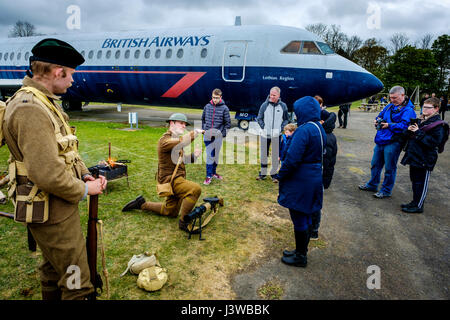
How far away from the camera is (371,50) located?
2562 inches

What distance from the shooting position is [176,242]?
411 centimetres

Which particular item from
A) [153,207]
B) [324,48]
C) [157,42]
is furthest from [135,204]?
[157,42]


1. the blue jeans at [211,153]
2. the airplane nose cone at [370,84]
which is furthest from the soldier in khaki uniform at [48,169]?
the airplane nose cone at [370,84]

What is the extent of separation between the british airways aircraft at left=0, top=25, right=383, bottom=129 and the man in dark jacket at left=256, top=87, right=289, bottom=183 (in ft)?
14.8

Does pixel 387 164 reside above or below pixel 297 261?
above

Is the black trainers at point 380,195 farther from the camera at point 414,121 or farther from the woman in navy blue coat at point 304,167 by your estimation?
the woman in navy blue coat at point 304,167

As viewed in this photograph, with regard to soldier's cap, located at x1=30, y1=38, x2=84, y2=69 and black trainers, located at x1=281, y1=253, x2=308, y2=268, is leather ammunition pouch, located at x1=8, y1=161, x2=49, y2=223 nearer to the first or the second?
soldier's cap, located at x1=30, y1=38, x2=84, y2=69

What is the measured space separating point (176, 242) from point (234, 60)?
9.19 metres

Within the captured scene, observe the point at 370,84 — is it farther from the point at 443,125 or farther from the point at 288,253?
the point at 288,253

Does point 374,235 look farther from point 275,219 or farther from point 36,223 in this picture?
point 36,223

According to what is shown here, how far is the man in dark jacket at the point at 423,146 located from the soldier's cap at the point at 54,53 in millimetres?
5674

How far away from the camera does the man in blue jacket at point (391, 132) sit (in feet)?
18.2

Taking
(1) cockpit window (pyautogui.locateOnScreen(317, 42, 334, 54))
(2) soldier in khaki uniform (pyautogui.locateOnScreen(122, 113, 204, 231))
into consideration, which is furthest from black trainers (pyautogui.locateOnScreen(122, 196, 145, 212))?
(1) cockpit window (pyautogui.locateOnScreen(317, 42, 334, 54))
